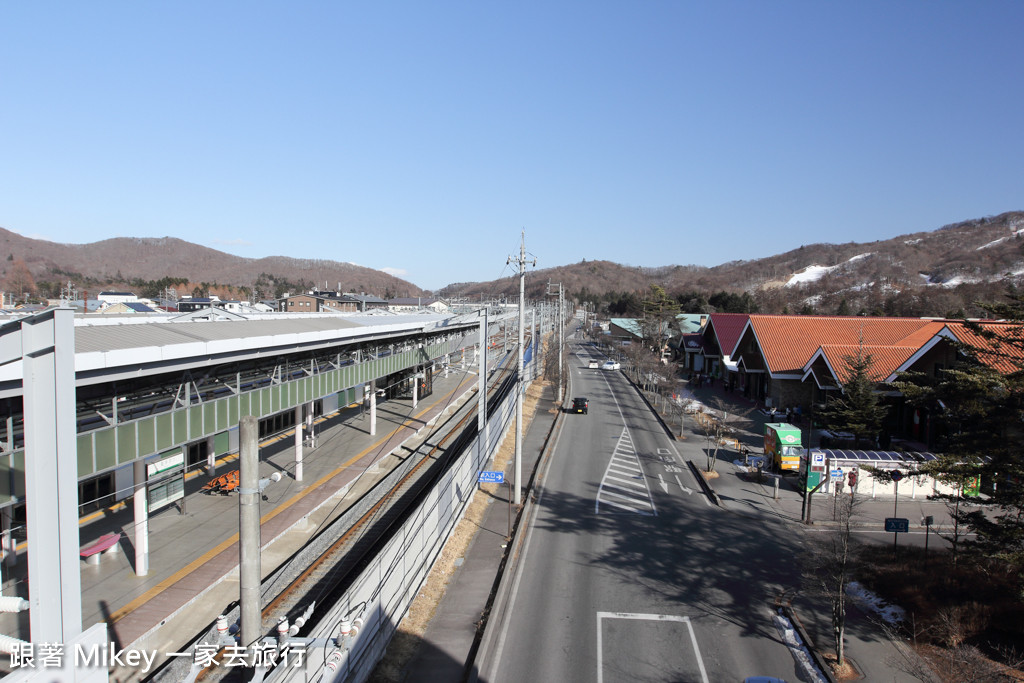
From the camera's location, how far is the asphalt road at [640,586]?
Answer: 10.2m

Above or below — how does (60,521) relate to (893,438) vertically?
above

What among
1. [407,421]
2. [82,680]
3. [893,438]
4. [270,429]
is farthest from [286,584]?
[893,438]

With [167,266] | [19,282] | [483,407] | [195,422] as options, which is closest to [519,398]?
[483,407]

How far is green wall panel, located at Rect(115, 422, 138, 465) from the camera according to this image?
11.4 metres

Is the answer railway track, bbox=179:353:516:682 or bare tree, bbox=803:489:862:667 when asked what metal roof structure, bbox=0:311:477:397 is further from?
bare tree, bbox=803:489:862:667

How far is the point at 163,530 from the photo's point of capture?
50.8 ft

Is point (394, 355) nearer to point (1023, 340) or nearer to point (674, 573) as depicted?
point (674, 573)

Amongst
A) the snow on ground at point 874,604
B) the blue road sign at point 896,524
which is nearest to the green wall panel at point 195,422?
the snow on ground at point 874,604

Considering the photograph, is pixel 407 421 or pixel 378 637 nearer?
pixel 378 637

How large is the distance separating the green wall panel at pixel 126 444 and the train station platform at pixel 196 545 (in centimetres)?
250

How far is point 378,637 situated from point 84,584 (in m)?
7.68

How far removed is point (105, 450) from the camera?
11.0 metres

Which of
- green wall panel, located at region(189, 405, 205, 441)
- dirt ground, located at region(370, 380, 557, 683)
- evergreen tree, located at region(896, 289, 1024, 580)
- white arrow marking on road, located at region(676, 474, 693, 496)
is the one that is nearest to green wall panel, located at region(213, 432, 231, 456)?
green wall panel, located at region(189, 405, 205, 441)

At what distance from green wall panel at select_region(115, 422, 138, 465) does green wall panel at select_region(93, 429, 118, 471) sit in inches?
5.3
